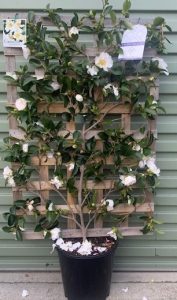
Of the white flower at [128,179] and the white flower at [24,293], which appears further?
the white flower at [24,293]

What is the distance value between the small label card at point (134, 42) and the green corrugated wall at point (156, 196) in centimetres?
26

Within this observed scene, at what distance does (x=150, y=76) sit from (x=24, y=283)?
152 centimetres

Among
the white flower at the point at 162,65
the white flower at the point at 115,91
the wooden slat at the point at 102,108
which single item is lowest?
the wooden slat at the point at 102,108

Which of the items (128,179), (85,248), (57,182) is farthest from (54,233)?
(128,179)

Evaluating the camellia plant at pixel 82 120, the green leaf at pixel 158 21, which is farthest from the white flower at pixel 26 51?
the green leaf at pixel 158 21

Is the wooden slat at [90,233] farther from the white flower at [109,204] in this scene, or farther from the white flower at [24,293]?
the white flower at [24,293]

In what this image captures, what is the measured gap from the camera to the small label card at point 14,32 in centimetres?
201

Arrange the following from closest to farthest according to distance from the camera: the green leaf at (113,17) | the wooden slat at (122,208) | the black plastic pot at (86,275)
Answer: the green leaf at (113,17)
the black plastic pot at (86,275)
the wooden slat at (122,208)

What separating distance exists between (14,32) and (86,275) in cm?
139

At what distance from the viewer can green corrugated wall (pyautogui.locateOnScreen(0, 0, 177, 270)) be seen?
2191 millimetres

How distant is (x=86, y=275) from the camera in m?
2.19

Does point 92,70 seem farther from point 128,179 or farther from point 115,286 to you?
point 115,286

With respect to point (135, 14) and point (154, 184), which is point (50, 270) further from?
point (135, 14)

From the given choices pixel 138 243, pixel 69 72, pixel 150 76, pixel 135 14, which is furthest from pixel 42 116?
pixel 138 243
